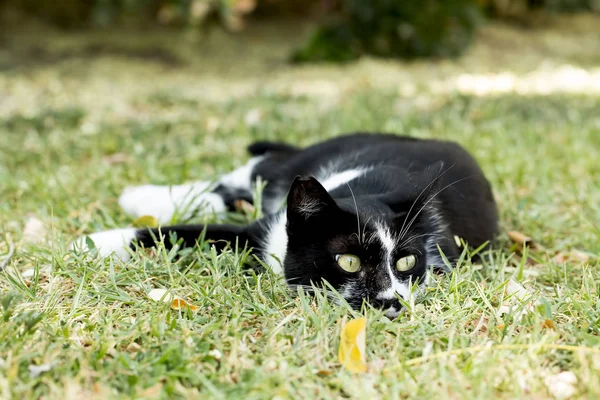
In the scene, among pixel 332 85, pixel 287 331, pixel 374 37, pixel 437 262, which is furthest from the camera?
pixel 374 37

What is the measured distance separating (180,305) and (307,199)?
53cm

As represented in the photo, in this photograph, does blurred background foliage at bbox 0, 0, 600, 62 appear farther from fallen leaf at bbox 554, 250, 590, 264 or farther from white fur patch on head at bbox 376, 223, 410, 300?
white fur patch on head at bbox 376, 223, 410, 300

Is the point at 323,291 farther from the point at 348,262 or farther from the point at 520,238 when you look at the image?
the point at 520,238

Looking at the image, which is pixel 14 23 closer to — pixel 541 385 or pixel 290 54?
pixel 290 54

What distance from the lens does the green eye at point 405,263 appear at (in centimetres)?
197

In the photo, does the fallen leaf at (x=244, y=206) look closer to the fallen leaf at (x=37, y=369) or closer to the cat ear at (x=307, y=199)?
the cat ear at (x=307, y=199)

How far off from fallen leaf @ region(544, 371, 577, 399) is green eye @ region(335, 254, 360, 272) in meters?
0.64

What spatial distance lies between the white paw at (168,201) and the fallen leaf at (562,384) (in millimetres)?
1593

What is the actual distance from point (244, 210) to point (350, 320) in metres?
1.15

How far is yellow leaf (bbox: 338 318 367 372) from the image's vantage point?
160 centimetres

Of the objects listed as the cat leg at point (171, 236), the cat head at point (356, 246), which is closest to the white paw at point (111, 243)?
the cat leg at point (171, 236)

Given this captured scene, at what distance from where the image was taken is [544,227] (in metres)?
2.82

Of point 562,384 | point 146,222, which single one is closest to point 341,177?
point 146,222

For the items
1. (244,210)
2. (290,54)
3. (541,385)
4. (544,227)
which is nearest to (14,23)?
(290,54)
